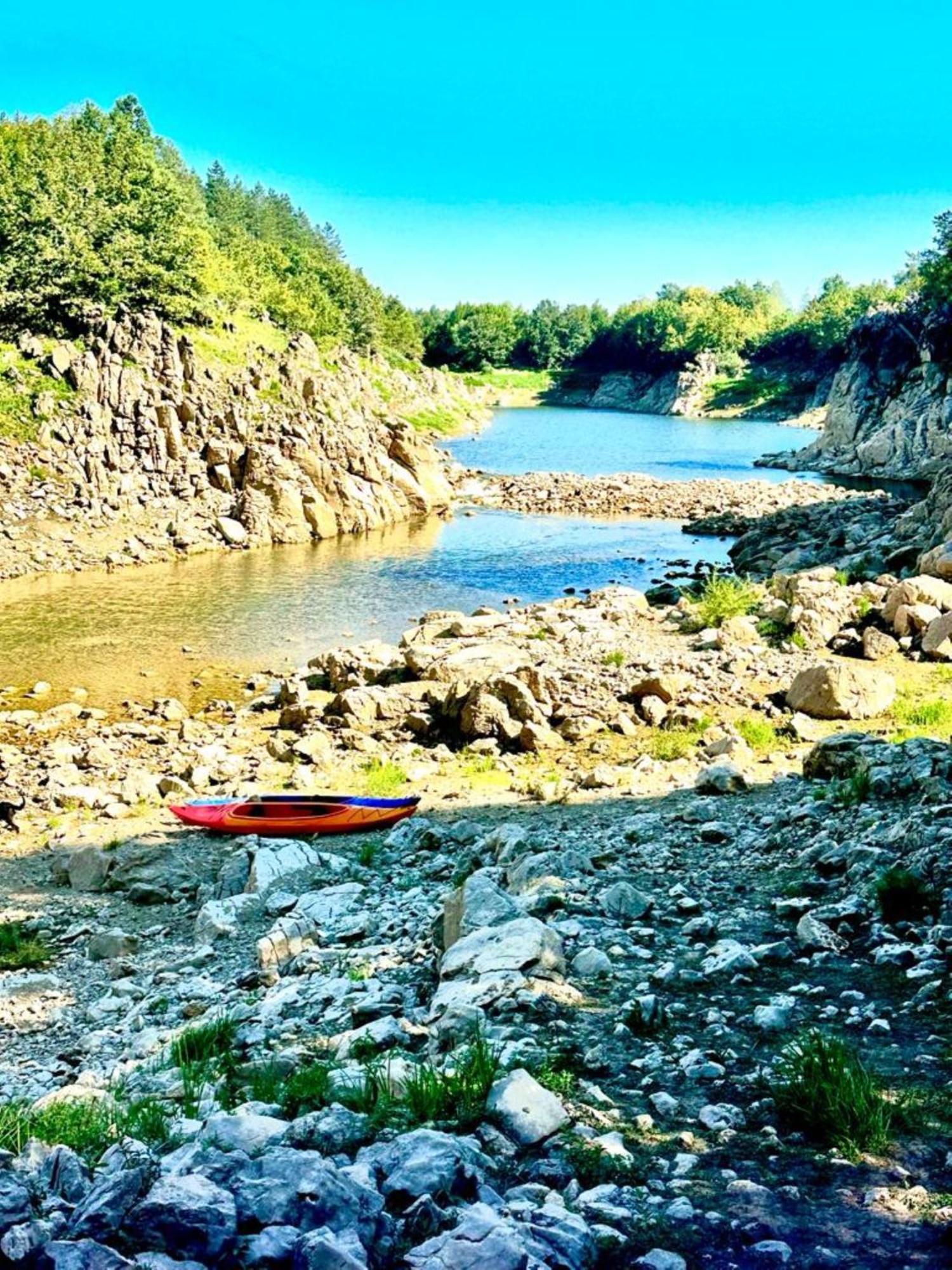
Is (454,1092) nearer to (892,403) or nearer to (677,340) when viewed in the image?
(892,403)

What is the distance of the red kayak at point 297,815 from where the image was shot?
706 inches

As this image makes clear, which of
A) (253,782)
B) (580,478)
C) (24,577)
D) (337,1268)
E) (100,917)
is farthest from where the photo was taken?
(580,478)

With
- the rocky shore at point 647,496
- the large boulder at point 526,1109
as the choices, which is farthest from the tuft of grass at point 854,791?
the rocky shore at point 647,496

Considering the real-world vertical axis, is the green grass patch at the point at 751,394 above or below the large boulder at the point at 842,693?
above

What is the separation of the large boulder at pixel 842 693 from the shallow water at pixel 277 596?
1575cm

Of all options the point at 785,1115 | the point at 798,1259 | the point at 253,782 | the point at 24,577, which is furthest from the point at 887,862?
the point at 24,577

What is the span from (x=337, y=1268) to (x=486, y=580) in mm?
43088

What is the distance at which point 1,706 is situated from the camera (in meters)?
28.4

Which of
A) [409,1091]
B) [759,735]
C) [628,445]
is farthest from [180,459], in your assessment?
[628,445]

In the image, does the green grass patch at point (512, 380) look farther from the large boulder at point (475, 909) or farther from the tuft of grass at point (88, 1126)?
the tuft of grass at point (88, 1126)

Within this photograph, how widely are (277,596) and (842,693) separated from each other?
26.1 meters

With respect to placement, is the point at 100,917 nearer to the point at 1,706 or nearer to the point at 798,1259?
the point at 798,1259

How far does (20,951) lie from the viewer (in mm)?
13688

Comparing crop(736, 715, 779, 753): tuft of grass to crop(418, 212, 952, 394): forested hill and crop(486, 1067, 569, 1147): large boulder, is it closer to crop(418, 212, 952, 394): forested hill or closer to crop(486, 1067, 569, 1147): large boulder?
crop(486, 1067, 569, 1147): large boulder
